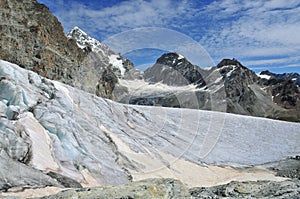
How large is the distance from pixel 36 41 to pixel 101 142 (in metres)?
37.3

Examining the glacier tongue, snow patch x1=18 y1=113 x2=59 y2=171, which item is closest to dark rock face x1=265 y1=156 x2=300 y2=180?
the glacier tongue

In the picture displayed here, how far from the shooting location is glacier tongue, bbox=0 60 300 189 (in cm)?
1308

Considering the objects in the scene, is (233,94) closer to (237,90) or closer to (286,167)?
(237,90)

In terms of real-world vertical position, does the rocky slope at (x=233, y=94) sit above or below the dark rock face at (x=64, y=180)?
above

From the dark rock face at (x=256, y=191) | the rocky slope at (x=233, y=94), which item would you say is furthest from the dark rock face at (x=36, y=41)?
the rocky slope at (x=233, y=94)

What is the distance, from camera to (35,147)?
483 inches

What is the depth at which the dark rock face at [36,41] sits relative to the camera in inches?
1686

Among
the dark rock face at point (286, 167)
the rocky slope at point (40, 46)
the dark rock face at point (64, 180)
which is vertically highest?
the rocky slope at point (40, 46)

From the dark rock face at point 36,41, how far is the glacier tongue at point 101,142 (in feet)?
82.2

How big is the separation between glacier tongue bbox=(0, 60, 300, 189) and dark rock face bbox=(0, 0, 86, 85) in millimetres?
25065

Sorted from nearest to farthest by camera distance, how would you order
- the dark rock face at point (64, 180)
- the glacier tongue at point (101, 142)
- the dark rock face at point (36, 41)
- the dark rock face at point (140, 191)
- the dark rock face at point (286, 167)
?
the dark rock face at point (140, 191)
the dark rock face at point (64, 180)
the glacier tongue at point (101, 142)
the dark rock face at point (286, 167)
the dark rock face at point (36, 41)

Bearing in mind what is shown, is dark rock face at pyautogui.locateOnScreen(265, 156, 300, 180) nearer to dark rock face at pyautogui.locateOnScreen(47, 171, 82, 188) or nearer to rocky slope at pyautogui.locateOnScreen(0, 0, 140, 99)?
dark rock face at pyautogui.locateOnScreen(47, 171, 82, 188)

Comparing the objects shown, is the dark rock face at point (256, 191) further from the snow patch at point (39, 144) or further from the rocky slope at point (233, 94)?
the rocky slope at point (233, 94)

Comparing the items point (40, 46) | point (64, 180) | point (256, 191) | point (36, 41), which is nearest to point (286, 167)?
point (64, 180)
